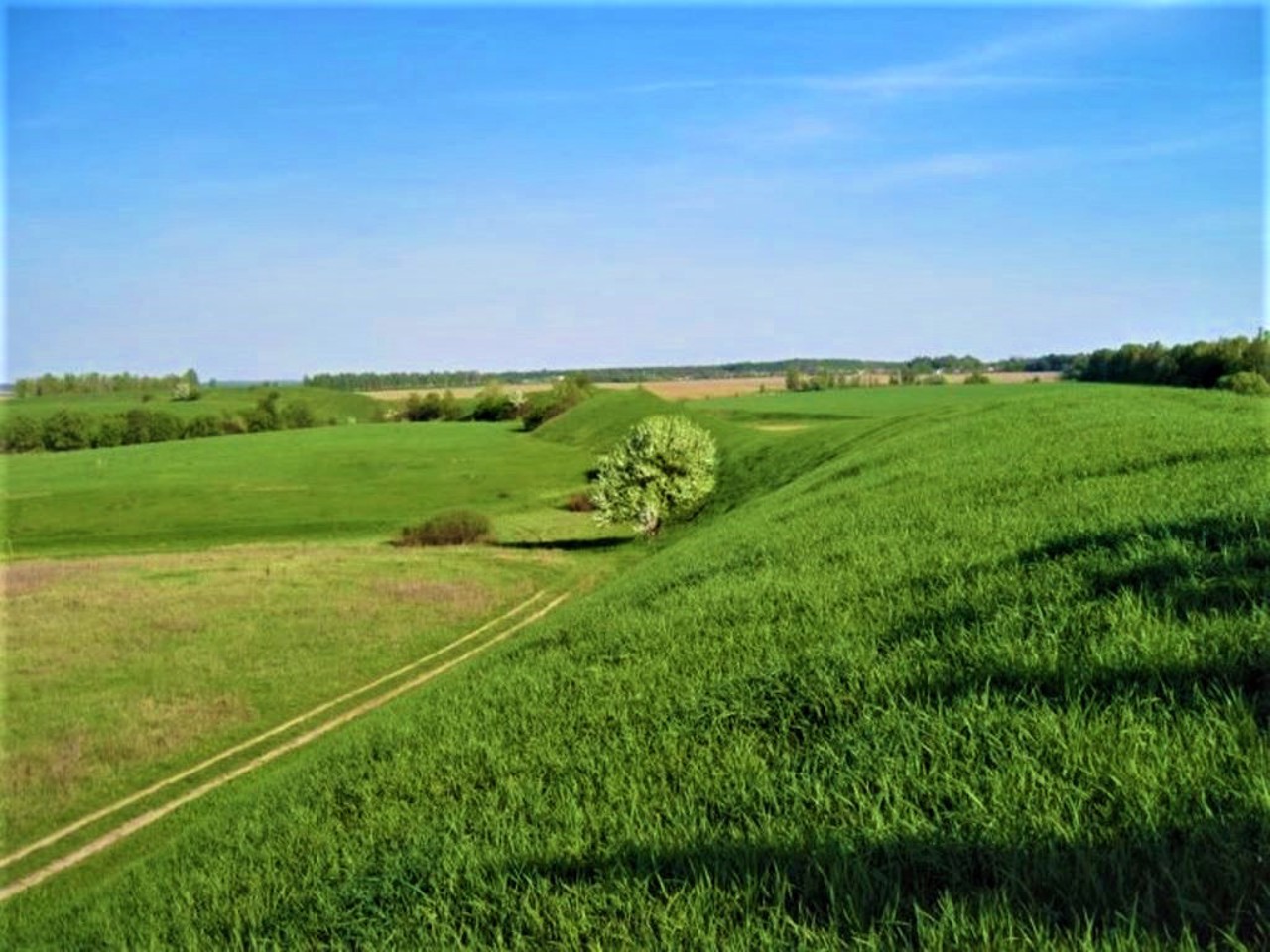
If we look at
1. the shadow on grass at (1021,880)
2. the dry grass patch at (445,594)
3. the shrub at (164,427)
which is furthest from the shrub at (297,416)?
the shadow on grass at (1021,880)

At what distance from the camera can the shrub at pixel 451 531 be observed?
67.7m

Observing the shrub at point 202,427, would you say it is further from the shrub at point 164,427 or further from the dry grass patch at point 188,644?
the dry grass patch at point 188,644

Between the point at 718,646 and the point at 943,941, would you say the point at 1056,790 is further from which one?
the point at 718,646

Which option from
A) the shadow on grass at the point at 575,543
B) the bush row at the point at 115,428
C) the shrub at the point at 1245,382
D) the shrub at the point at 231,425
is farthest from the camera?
the shrub at the point at 231,425

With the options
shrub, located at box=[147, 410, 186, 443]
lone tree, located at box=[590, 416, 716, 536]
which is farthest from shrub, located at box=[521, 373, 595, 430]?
lone tree, located at box=[590, 416, 716, 536]

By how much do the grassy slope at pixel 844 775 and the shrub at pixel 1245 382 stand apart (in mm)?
72124

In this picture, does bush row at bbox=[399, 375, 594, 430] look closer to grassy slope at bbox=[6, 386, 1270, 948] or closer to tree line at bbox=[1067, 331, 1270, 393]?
tree line at bbox=[1067, 331, 1270, 393]

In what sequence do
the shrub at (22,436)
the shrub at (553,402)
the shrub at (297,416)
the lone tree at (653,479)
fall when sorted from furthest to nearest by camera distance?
1. the shrub at (297,416)
2. the shrub at (553,402)
3. the shrub at (22,436)
4. the lone tree at (653,479)

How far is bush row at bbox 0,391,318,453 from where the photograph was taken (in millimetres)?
153750

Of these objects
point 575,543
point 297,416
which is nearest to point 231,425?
point 297,416

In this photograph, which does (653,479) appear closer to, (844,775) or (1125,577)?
(1125,577)

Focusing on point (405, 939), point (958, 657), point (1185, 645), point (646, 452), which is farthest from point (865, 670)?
point (646, 452)

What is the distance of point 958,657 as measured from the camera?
698 centimetres

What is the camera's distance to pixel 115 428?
159125 millimetres
